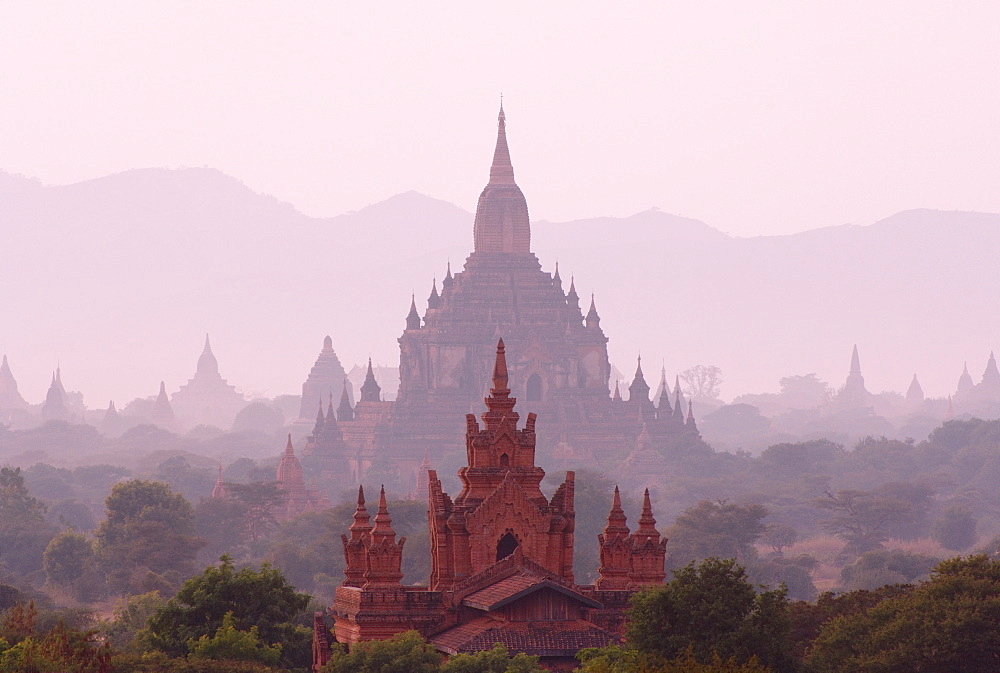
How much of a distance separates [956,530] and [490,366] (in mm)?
38893

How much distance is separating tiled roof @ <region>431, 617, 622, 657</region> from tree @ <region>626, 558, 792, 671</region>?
7.64 feet

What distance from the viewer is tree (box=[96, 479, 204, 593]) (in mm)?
89688

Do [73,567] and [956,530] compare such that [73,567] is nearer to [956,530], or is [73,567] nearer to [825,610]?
[956,530]

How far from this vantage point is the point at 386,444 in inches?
5778

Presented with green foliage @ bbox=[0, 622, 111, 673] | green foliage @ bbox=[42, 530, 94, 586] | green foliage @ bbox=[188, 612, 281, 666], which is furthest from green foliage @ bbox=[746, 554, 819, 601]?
green foliage @ bbox=[0, 622, 111, 673]

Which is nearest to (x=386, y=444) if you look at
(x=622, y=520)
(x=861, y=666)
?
(x=622, y=520)

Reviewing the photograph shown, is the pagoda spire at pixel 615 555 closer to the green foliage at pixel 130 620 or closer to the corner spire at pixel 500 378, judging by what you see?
the corner spire at pixel 500 378

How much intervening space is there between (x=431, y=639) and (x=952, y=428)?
439ft

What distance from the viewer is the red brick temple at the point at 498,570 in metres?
40.1

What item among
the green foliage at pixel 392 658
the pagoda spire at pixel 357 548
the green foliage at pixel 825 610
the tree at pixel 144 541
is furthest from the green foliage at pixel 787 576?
the green foliage at pixel 392 658

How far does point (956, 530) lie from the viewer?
390 ft

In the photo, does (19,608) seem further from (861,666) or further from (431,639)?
(861,666)

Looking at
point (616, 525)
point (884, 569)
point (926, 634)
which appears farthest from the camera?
point (884, 569)

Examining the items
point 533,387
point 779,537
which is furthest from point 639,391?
point 779,537
